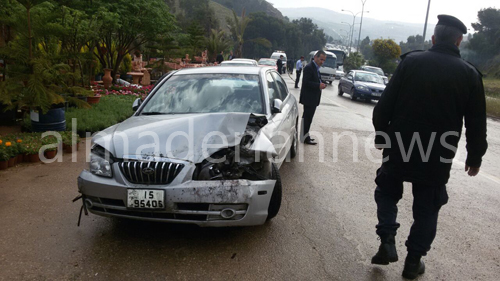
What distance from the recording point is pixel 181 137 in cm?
367

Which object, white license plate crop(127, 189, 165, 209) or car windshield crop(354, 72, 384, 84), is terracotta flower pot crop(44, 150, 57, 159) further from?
car windshield crop(354, 72, 384, 84)

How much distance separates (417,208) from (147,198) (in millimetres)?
2158

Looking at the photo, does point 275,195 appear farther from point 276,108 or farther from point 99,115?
point 99,115

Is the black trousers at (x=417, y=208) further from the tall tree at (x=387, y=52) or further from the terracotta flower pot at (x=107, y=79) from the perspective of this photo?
the tall tree at (x=387, y=52)

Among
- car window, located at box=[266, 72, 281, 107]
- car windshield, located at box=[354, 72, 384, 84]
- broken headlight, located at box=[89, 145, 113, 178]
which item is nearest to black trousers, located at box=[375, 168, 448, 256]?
car window, located at box=[266, 72, 281, 107]

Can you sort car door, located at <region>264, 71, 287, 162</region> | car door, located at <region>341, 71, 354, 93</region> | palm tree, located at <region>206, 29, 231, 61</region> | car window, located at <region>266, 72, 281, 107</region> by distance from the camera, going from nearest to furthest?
1. car door, located at <region>264, 71, 287, 162</region>
2. car window, located at <region>266, 72, 281, 107</region>
3. car door, located at <region>341, 71, 354, 93</region>
4. palm tree, located at <region>206, 29, 231, 61</region>

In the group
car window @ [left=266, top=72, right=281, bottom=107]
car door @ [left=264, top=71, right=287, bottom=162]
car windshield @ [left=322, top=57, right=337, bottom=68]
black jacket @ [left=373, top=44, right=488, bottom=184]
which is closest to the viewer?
black jacket @ [left=373, top=44, right=488, bottom=184]

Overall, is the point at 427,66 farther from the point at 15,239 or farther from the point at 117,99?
the point at 117,99

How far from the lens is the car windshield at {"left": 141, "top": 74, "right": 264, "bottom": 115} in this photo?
462 centimetres

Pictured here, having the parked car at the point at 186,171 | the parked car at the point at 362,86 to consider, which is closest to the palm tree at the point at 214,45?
the parked car at the point at 362,86

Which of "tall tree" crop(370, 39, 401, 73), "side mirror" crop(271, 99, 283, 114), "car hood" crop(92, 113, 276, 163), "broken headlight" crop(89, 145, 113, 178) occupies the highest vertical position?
"tall tree" crop(370, 39, 401, 73)

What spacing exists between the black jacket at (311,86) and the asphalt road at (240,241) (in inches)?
94.0

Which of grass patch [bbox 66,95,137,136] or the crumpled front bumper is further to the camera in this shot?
grass patch [bbox 66,95,137,136]

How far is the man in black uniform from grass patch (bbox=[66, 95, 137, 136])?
241 inches
